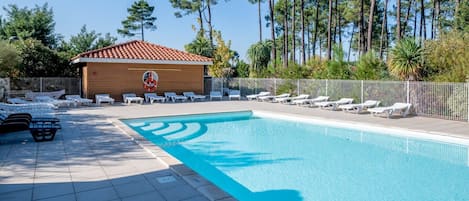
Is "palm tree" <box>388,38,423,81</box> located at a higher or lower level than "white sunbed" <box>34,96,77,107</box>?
higher

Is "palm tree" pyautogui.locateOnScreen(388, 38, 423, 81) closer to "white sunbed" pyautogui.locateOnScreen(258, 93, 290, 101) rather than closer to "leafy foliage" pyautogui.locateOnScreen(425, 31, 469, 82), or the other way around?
"leafy foliage" pyautogui.locateOnScreen(425, 31, 469, 82)

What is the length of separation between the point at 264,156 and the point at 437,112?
8117 mm

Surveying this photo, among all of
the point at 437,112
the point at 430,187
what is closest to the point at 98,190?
the point at 430,187

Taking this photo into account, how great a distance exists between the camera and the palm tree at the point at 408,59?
539 inches

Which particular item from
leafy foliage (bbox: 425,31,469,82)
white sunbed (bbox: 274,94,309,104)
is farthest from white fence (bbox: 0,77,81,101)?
leafy foliage (bbox: 425,31,469,82)

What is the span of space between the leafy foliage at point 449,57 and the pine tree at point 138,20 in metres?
29.8

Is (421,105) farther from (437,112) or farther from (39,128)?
(39,128)

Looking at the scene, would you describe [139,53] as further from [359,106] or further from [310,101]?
[359,106]

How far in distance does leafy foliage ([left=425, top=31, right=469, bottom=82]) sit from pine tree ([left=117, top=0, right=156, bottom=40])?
29808mm

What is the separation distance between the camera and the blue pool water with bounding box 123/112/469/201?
580 cm

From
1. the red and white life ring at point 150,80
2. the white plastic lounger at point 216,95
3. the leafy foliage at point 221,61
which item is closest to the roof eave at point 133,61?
the red and white life ring at point 150,80

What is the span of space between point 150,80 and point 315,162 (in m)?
14.7

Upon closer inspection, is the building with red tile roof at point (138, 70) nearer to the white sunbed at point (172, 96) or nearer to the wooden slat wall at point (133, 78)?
the wooden slat wall at point (133, 78)

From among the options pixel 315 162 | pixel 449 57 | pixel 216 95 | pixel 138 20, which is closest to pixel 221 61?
pixel 216 95
